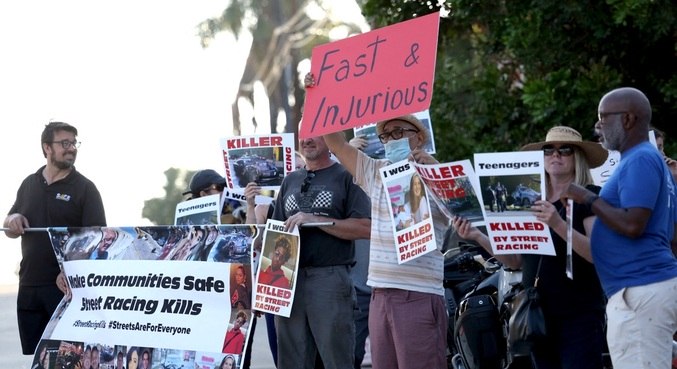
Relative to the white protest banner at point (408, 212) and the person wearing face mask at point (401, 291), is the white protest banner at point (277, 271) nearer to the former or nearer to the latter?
the person wearing face mask at point (401, 291)

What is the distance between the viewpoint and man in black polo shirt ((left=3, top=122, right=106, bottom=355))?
923 cm

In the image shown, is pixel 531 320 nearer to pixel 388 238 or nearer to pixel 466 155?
pixel 388 238

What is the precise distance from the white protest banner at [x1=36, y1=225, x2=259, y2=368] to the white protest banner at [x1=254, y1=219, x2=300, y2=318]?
0.14 meters

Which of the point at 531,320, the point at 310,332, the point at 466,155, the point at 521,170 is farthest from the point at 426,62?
the point at 466,155

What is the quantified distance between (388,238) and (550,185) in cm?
94

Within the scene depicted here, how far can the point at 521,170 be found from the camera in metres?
6.36

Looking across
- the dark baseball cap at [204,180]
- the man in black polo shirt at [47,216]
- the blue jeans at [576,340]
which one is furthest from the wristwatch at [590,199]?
the dark baseball cap at [204,180]

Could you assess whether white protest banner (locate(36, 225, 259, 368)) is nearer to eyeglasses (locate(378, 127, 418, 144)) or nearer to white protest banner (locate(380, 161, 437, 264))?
eyeglasses (locate(378, 127, 418, 144))

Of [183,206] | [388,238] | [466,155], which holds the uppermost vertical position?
[466,155]

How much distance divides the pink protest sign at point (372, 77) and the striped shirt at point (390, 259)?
1.30ft

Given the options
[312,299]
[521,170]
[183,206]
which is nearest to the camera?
[521,170]

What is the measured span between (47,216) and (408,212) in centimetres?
337

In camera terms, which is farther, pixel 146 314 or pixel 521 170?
pixel 146 314

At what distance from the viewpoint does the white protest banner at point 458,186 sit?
21.9ft
